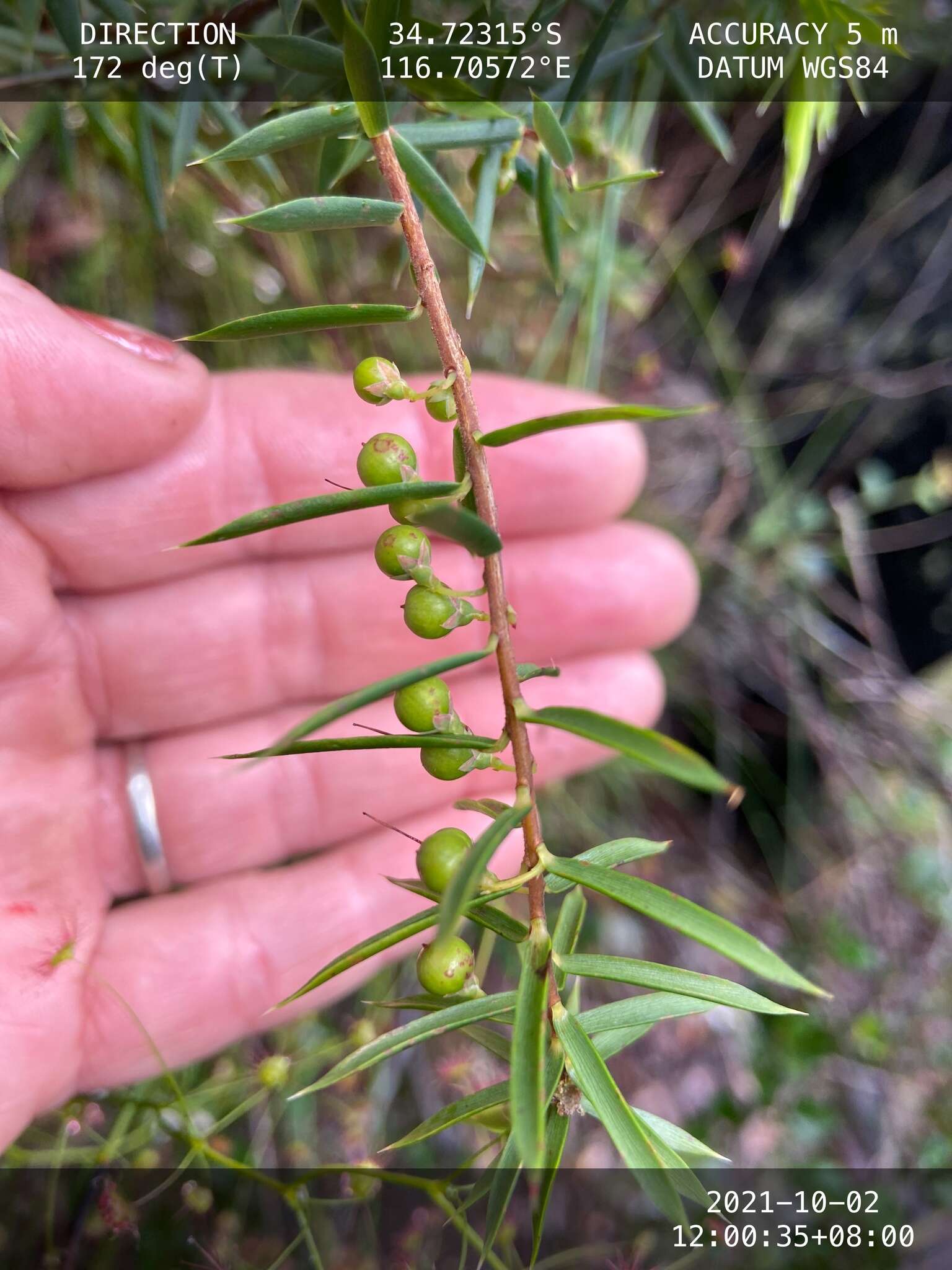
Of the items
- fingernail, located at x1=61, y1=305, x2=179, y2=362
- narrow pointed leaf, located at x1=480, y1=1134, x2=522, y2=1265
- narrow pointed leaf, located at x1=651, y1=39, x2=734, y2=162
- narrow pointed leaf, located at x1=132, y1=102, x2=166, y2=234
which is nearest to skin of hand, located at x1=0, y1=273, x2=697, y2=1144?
fingernail, located at x1=61, y1=305, x2=179, y2=362

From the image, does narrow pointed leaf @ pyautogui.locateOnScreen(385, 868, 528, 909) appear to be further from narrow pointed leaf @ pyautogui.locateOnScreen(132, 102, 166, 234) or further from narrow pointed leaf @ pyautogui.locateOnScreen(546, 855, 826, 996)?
narrow pointed leaf @ pyautogui.locateOnScreen(132, 102, 166, 234)

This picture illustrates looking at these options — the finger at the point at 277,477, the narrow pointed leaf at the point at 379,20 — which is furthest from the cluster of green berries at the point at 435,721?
the finger at the point at 277,477

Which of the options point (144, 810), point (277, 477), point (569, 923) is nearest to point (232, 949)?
point (144, 810)

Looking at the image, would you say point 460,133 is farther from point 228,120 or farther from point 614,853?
point 614,853

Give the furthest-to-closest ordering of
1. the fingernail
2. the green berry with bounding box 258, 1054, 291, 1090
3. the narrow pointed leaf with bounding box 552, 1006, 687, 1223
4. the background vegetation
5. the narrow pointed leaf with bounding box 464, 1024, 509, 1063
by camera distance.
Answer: the background vegetation, the green berry with bounding box 258, 1054, 291, 1090, the fingernail, the narrow pointed leaf with bounding box 464, 1024, 509, 1063, the narrow pointed leaf with bounding box 552, 1006, 687, 1223

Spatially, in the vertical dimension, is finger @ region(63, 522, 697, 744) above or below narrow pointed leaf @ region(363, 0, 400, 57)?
below

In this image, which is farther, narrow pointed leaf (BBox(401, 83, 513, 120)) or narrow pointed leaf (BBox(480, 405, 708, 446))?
narrow pointed leaf (BBox(401, 83, 513, 120))

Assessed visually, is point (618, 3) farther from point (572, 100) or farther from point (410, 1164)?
point (410, 1164)

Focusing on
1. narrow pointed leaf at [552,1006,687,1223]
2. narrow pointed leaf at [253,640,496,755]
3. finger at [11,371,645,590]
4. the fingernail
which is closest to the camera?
narrow pointed leaf at [253,640,496,755]

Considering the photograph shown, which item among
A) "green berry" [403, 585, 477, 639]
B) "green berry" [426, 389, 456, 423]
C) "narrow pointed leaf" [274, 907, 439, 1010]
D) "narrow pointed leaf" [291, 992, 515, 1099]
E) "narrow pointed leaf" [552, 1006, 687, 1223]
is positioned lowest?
"narrow pointed leaf" [552, 1006, 687, 1223]
